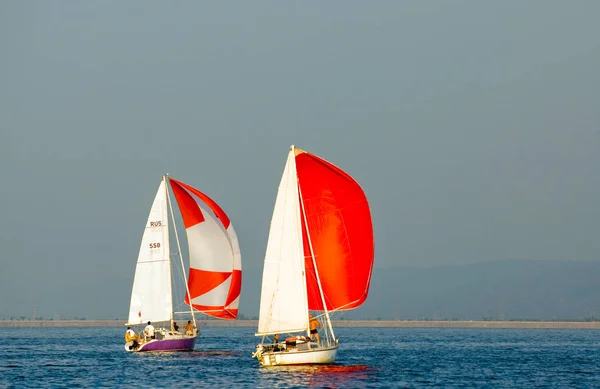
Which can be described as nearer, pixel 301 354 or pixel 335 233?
pixel 301 354

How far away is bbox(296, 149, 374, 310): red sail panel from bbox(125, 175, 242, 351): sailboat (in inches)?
856

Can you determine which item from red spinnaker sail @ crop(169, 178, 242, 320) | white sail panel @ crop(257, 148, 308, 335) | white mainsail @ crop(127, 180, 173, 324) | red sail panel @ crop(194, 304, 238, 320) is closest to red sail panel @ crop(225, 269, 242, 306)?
red spinnaker sail @ crop(169, 178, 242, 320)

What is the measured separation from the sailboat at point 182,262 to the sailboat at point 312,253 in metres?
21.6

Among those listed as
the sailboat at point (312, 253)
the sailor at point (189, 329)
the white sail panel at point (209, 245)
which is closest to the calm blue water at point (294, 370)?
the sailor at point (189, 329)

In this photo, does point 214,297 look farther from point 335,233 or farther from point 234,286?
point 335,233

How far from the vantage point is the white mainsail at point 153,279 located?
256 ft

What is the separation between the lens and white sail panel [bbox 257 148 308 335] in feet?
187

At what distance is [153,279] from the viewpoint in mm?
78250

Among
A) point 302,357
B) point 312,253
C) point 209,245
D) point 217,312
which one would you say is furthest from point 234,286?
point 302,357

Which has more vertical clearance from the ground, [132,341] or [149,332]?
[149,332]

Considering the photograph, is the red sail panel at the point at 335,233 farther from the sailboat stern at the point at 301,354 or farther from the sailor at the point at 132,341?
the sailor at the point at 132,341

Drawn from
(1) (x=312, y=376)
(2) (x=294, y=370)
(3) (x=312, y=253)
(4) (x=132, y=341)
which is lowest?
(1) (x=312, y=376)

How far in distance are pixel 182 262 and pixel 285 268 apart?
23.7m

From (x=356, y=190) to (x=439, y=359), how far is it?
25775mm
